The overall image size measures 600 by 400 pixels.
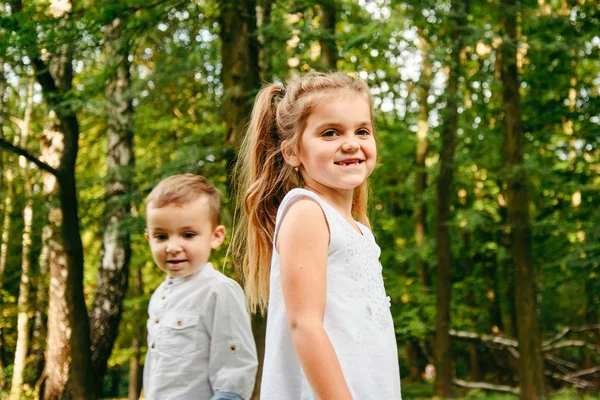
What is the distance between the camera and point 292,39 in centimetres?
938

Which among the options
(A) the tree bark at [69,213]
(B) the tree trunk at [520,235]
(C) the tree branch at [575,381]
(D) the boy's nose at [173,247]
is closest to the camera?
(D) the boy's nose at [173,247]

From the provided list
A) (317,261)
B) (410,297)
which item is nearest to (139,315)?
(410,297)

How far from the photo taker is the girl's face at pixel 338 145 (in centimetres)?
214

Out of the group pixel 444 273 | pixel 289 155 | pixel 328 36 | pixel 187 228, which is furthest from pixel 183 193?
pixel 444 273

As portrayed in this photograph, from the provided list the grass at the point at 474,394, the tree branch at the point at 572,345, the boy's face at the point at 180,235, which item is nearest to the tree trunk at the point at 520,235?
the grass at the point at 474,394

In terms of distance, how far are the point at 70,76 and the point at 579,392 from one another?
44.2 feet

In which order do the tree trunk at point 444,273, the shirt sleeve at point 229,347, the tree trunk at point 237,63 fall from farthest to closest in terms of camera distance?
the tree trunk at point 444,273
the tree trunk at point 237,63
the shirt sleeve at point 229,347

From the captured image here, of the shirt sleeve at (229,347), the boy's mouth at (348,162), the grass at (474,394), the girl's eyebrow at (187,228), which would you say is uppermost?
the boy's mouth at (348,162)

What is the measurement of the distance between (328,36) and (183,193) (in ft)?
21.4

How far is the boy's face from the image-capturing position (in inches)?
114

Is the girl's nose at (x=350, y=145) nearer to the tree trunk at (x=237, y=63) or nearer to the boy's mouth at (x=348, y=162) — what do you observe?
the boy's mouth at (x=348, y=162)

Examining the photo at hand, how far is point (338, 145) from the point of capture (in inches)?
84.4

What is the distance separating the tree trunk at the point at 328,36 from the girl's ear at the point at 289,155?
5922 millimetres

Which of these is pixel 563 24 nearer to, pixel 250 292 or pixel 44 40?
pixel 44 40
